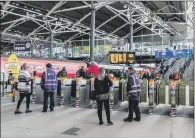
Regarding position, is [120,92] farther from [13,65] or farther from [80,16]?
[80,16]

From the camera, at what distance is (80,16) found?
100ft

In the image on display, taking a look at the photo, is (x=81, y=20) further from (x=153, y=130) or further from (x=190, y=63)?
(x=153, y=130)

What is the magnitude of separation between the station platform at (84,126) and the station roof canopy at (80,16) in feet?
55.9

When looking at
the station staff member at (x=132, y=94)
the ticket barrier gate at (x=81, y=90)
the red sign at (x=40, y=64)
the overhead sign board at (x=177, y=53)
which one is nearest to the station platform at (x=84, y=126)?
the station staff member at (x=132, y=94)

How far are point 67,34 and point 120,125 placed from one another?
3577cm

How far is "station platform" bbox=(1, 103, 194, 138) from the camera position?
5754mm

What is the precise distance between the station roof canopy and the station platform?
55.9 ft

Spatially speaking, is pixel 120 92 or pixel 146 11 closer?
pixel 120 92

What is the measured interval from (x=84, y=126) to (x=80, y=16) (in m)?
25.3

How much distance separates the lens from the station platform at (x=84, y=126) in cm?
575

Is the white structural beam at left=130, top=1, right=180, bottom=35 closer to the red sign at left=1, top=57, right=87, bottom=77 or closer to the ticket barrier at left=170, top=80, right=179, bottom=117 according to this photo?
the red sign at left=1, top=57, right=87, bottom=77

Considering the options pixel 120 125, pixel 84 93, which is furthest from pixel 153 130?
pixel 84 93

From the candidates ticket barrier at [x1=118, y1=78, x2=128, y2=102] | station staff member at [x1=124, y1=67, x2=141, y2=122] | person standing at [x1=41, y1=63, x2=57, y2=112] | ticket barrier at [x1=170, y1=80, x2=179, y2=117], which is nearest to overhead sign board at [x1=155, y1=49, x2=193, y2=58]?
ticket barrier at [x1=118, y1=78, x2=128, y2=102]

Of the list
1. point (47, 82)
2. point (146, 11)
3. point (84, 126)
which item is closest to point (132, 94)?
point (84, 126)
